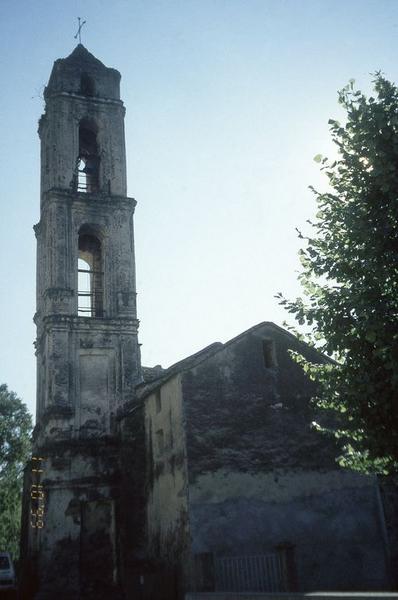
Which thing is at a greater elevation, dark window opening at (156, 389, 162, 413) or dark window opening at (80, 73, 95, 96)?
dark window opening at (80, 73, 95, 96)

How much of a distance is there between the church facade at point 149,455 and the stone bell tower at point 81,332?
49 millimetres

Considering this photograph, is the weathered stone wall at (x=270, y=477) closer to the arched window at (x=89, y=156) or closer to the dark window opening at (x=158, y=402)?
the dark window opening at (x=158, y=402)

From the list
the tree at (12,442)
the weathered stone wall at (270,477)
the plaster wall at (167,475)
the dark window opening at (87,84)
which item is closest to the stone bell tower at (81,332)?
the dark window opening at (87,84)

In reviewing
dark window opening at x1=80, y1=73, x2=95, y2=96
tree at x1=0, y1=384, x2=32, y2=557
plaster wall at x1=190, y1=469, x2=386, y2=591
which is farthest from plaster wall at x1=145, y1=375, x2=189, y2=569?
tree at x1=0, y1=384, x2=32, y2=557

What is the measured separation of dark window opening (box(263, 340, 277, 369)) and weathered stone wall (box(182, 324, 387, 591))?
1.9 inches

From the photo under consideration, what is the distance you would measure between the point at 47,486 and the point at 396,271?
14.7 metres

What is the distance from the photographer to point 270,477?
671 inches

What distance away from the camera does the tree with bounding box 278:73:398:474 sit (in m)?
10.1

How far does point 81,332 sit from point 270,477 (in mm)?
9485

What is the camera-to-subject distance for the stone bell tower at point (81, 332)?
19.8 meters

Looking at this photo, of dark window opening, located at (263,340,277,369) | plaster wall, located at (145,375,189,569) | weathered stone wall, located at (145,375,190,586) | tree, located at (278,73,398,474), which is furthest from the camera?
dark window opening, located at (263,340,277,369)

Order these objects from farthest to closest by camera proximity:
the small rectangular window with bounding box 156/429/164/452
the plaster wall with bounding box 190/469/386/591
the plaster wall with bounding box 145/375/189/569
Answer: the small rectangular window with bounding box 156/429/164/452
the plaster wall with bounding box 145/375/189/569
the plaster wall with bounding box 190/469/386/591

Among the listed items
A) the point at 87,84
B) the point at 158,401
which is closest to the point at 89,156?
the point at 87,84

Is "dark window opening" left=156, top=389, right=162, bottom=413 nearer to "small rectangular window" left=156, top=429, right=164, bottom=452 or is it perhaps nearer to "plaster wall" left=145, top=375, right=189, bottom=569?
"plaster wall" left=145, top=375, right=189, bottom=569
